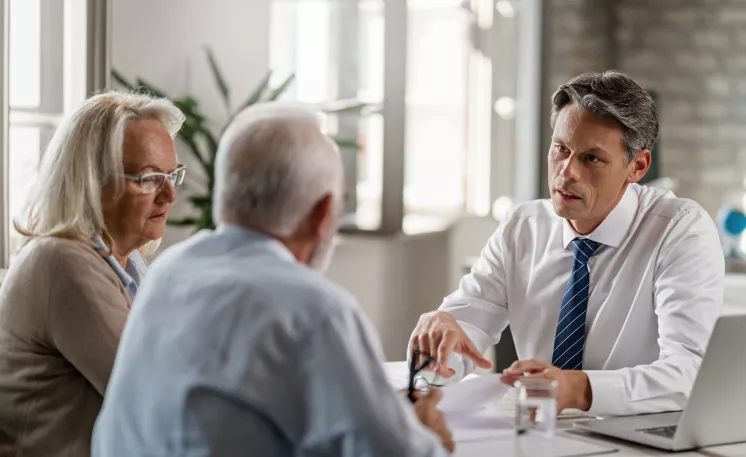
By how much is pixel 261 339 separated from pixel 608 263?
1.43m

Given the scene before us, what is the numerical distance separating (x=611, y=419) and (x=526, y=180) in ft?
12.8

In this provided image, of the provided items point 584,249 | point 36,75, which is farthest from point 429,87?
point 584,249

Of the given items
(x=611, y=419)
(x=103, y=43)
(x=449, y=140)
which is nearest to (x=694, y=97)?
(x=449, y=140)

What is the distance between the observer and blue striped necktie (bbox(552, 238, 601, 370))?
2.33m

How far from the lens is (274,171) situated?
122 centimetres

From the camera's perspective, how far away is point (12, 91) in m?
3.67

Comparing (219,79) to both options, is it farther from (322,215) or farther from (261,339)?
(261,339)

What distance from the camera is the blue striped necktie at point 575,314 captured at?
2.33 meters

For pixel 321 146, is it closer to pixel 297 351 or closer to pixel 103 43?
pixel 297 351

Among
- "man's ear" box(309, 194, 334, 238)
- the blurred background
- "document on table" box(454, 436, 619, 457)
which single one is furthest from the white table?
the blurred background

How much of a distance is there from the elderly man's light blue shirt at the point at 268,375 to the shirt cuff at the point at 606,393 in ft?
2.81

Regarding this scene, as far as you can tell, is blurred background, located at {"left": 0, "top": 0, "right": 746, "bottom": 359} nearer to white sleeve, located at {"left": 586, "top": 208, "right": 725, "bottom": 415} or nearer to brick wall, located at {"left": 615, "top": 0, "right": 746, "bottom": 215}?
brick wall, located at {"left": 615, "top": 0, "right": 746, "bottom": 215}

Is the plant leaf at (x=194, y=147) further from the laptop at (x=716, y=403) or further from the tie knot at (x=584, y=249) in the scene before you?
the laptop at (x=716, y=403)

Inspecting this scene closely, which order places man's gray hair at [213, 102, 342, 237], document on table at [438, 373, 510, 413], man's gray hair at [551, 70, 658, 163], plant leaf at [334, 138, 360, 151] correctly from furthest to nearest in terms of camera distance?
plant leaf at [334, 138, 360, 151] < man's gray hair at [551, 70, 658, 163] < document on table at [438, 373, 510, 413] < man's gray hair at [213, 102, 342, 237]
